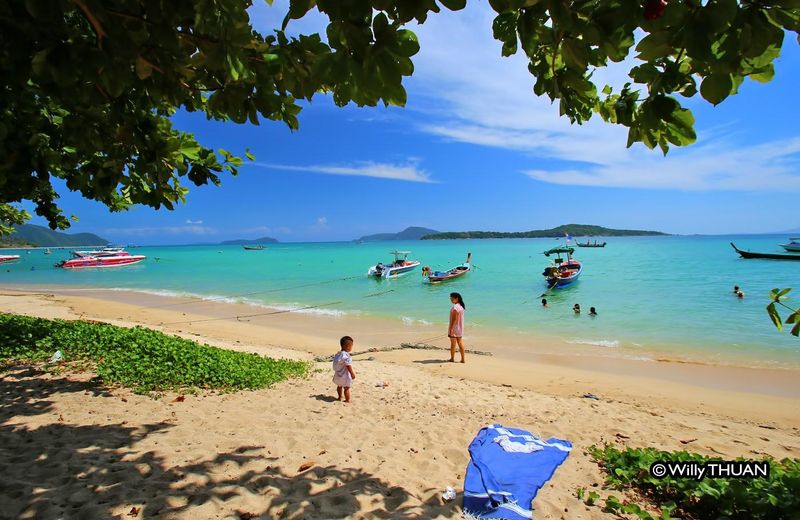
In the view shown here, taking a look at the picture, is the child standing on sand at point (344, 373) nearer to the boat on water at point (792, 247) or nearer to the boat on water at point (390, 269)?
the boat on water at point (390, 269)

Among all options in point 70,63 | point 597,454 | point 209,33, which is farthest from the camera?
point 597,454

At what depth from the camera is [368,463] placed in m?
4.45

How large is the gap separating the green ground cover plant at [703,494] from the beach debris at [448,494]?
118cm

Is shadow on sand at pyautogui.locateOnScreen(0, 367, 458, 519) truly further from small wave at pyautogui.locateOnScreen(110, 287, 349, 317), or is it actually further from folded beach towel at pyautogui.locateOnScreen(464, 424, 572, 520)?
small wave at pyautogui.locateOnScreen(110, 287, 349, 317)

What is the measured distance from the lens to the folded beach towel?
3.46m

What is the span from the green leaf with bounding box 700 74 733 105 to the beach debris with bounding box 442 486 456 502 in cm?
369

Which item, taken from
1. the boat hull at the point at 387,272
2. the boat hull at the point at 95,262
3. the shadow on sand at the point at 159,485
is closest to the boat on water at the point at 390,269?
the boat hull at the point at 387,272

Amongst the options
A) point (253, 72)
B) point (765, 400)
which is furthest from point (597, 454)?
point (765, 400)

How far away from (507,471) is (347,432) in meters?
2.34

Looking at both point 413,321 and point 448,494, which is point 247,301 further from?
point 448,494

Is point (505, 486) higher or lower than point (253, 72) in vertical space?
lower

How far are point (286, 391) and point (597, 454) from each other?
498 cm

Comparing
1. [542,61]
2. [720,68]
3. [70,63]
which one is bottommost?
[720,68]

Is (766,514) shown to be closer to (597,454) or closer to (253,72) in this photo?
(597,454)
